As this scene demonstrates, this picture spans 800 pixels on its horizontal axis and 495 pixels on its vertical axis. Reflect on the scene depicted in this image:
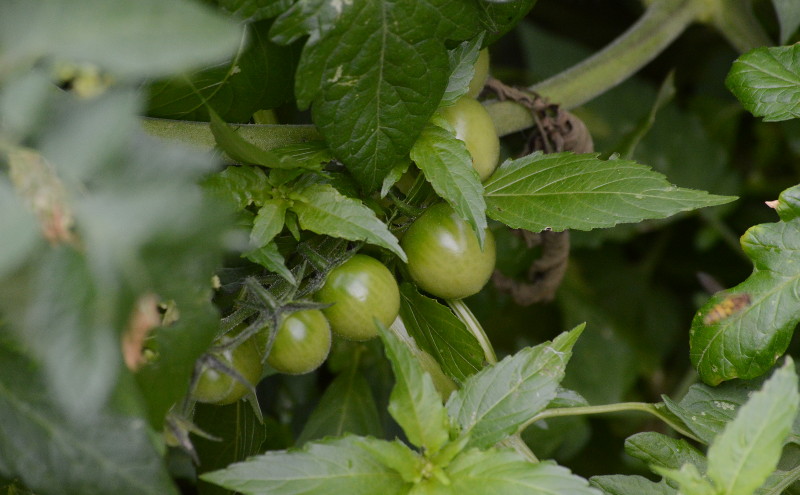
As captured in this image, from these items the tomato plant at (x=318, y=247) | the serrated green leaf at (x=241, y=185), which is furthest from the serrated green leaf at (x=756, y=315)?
the serrated green leaf at (x=241, y=185)

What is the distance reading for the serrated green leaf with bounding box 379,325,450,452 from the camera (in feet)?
1.69

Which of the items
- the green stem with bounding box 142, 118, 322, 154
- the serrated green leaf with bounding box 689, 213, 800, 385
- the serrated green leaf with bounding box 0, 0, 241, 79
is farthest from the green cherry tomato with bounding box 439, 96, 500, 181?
the serrated green leaf with bounding box 0, 0, 241, 79

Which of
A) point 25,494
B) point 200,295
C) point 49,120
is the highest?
point 49,120

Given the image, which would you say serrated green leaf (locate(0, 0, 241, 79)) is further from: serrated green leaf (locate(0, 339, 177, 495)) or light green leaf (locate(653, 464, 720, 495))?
light green leaf (locate(653, 464, 720, 495))

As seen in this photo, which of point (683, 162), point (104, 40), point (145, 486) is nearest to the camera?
point (104, 40)

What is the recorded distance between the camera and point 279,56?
24.6 inches

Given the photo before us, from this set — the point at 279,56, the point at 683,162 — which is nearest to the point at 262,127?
the point at 279,56

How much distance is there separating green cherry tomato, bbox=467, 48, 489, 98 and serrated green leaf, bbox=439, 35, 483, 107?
7cm

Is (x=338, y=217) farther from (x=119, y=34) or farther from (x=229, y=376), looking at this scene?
(x=119, y=34)

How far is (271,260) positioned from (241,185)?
0.08 metres

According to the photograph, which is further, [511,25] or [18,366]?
[511,25]

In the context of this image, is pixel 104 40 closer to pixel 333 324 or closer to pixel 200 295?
pixel 200 295

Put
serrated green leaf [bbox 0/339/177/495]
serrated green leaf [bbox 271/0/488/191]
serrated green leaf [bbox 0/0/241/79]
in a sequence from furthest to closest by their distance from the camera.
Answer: serrated green leaf [bbox 271/0/488/191] < serrated green leaf [bbox 0/339/177/495] < serrated green leaf [bbox 0/0/241/79]

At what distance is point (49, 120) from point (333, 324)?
0.31 m
